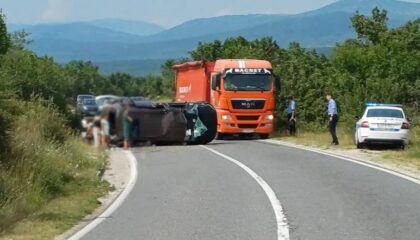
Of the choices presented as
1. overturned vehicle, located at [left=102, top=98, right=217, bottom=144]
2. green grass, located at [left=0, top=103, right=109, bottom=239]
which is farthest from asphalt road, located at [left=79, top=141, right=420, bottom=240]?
overturned vehicle, located at [left=102, top=98, right=217, bottom=144]

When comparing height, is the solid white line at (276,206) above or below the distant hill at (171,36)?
below

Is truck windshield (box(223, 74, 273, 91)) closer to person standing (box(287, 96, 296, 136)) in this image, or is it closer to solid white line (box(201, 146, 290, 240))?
solid white line (box(201, 146, 290, 240))

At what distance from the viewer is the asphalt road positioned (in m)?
10.8

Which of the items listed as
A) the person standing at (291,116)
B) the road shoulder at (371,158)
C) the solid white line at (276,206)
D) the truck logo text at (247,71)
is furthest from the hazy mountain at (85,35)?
the person standing at (291,116)

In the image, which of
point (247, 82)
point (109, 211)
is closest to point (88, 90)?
point (109, 211)

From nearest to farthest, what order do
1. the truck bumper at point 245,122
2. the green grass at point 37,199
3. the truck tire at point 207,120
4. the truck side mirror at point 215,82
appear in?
1. the truck tire at point 207,120
2. the green grass at point 37,199
3. the truck side mirror at point 215,82
4. the truck bumper at point 245,122

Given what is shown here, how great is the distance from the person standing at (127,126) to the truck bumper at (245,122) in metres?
23.0

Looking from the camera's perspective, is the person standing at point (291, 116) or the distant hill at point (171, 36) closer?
the distant hill at point (171, 36)

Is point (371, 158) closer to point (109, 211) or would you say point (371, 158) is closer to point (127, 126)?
point (109, 211)

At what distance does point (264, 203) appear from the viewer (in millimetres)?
13867

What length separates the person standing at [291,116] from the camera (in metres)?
32.0

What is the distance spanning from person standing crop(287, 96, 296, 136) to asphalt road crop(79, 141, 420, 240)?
31.6 feet

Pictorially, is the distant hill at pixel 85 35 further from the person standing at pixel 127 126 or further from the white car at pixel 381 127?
the white car at pixel 381 127

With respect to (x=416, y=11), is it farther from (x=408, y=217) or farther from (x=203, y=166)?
(x=203, y=166)
